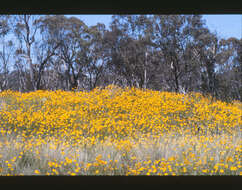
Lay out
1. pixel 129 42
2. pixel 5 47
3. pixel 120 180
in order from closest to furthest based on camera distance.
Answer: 1. pixel 120 180
2. pixel 5 47
3. pixel 129 42

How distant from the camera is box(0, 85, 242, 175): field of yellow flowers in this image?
10.2 ft

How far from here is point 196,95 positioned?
5.18m

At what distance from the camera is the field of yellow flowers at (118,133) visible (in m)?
3.09

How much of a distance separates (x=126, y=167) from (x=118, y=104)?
1.94m

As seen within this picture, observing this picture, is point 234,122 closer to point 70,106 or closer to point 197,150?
point 197,150

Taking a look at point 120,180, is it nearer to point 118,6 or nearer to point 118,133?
point 118,133

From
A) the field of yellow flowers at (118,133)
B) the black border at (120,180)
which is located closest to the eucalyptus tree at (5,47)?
the field of yellow flowers at (118,133)

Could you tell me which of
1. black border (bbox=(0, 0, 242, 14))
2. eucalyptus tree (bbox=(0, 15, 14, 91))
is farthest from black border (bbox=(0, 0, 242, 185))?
eucalyptus tree (bbox=(0, 15, 14, 91))

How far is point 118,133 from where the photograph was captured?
4.02 meters

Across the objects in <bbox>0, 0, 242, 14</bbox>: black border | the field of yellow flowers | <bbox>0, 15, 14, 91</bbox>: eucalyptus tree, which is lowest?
the field of yellow flowers

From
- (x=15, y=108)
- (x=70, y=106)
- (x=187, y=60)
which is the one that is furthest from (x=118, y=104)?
(x=15, y=108)

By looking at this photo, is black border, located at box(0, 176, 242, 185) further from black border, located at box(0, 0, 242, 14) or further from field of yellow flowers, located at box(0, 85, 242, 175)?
black border, located at box(0, 0, 242, 14)

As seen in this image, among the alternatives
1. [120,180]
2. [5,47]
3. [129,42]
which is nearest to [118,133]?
[120,180]

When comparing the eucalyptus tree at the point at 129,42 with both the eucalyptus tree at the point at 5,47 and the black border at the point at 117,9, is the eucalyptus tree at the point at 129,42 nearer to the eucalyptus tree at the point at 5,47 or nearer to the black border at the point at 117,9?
the black border at the point at 117,9
